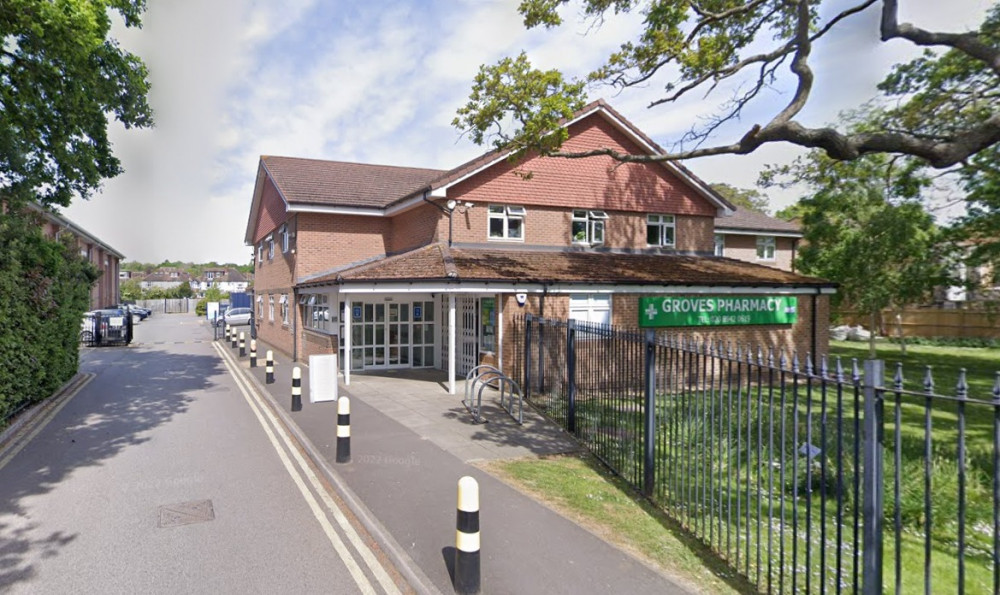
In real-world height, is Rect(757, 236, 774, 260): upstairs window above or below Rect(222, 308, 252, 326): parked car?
above

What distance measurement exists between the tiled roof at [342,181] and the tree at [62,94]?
5.76 meters

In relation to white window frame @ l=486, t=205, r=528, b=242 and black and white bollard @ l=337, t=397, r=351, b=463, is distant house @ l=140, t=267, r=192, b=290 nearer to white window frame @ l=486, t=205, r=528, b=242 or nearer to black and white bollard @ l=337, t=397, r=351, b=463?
white window frame @ l=486, t=205, r=528, b=242

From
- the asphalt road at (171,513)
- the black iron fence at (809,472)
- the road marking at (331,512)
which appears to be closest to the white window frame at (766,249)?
the black iron fence at (809,472)

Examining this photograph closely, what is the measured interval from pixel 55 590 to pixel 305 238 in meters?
14.7

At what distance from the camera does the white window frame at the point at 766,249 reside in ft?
93.1

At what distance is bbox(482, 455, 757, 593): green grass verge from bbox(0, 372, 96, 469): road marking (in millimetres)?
6506

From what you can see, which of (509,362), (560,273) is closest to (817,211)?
(560,273)

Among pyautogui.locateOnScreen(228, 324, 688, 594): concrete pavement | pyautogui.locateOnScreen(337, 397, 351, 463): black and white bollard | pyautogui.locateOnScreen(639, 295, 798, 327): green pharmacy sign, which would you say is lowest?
pyautogui.locateOnScreen(228, 324, 688, 594): concrete pavement

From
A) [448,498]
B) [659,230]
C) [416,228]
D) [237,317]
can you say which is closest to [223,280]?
[237,317]

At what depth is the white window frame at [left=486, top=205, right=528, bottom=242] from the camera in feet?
52.4

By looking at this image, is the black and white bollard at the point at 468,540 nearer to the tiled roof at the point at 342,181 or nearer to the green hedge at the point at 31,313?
the green hedge at the point at 31,313

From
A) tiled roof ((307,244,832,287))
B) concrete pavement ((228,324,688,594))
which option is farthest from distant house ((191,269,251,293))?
concrete pavement ((228,324,688,594))

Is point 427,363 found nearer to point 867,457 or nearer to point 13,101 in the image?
point 13,101

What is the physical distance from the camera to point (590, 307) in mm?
14211
